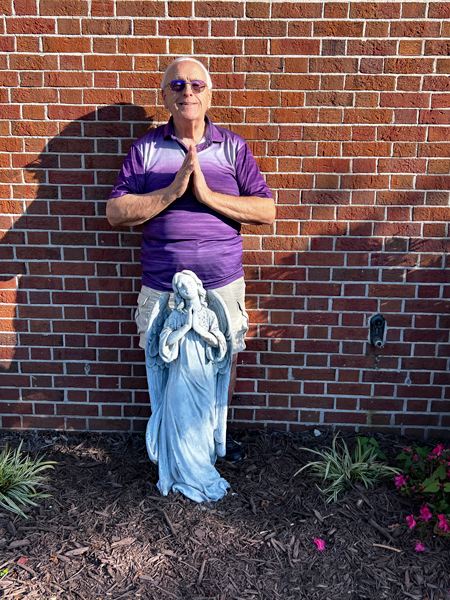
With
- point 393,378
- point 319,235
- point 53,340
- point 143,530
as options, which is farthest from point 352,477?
point 53,340

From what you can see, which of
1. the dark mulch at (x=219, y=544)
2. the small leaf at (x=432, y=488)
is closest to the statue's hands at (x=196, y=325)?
the dark mulch at (x=219, y=544)

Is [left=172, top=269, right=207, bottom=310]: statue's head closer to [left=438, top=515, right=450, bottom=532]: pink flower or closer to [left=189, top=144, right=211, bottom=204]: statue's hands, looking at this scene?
[left=189, top=144, right=211, bottom=204]: statue's hands

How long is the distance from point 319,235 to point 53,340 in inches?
79.8

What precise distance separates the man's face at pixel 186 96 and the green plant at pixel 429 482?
2.42 metres

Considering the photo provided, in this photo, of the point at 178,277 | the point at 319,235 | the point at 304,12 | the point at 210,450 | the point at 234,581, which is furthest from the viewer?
the point at 319,235

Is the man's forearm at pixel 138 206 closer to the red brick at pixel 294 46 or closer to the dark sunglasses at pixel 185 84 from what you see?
the dark sunglasses at pixel 185 84

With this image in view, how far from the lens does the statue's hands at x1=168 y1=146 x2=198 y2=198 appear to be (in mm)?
2918

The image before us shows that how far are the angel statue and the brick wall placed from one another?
76 cm

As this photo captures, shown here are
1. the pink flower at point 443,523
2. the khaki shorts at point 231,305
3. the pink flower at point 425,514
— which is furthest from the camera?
the khaki shorts at point 231,305

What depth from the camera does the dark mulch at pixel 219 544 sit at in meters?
2.62

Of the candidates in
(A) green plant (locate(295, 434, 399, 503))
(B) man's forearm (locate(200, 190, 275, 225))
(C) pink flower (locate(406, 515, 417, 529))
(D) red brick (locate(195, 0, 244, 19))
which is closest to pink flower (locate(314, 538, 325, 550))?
(A) green plant (locate(295, 434, 399, 503))

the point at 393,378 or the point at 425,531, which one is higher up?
the point at 393,378

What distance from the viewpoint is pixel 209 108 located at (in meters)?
3.38

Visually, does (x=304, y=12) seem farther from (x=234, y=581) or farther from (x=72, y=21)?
(x=234, y=581)
